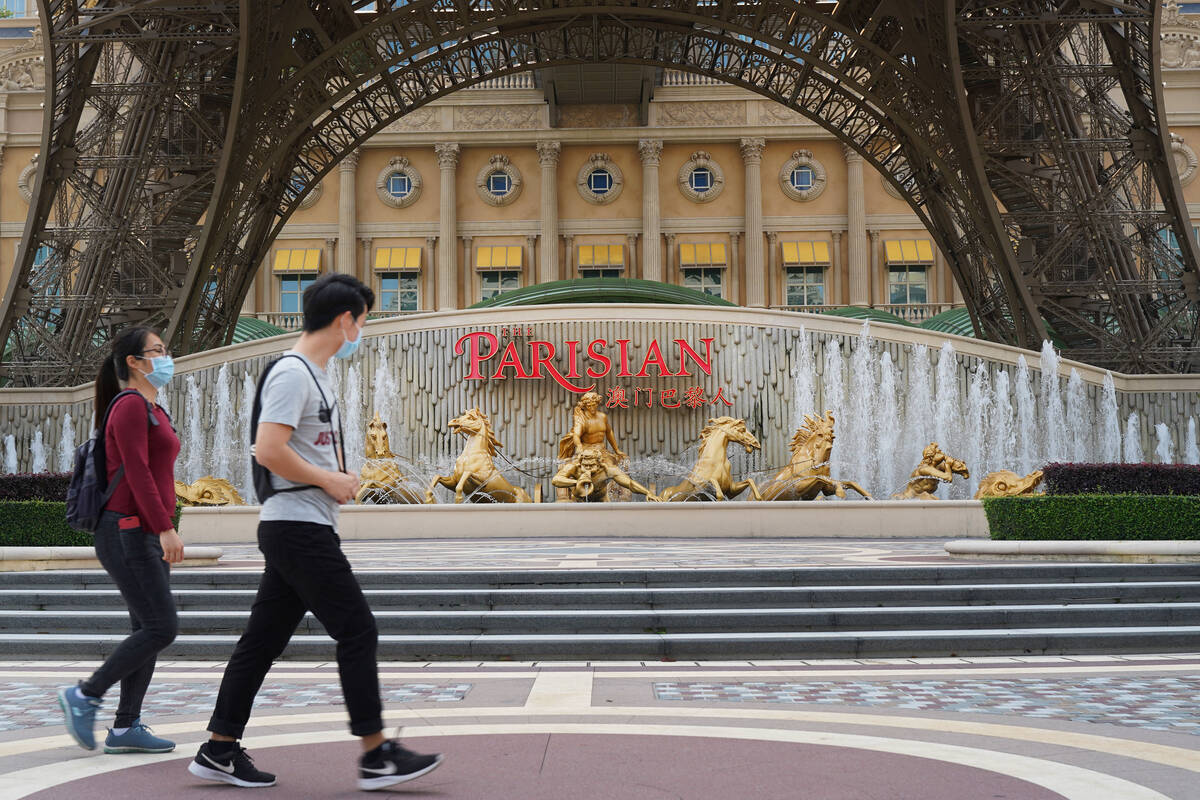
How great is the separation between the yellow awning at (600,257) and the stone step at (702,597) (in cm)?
4228

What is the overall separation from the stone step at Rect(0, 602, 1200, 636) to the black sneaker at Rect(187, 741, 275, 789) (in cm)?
468

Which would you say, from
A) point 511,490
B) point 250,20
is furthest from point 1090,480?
point 250,20

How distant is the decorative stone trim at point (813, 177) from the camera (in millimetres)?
53000

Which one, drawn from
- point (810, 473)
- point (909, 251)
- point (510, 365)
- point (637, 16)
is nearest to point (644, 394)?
point (510, 365)

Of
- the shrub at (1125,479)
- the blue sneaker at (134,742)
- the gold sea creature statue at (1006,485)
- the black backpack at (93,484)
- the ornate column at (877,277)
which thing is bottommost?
the blue sneaker at (134,742)

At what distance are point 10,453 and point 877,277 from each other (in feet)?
110

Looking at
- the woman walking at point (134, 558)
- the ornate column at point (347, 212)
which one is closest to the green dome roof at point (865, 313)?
the ornate column at point (347, 212)

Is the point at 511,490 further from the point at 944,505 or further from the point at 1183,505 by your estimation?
the point at 1183,505

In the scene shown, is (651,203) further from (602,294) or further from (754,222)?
(602,294)

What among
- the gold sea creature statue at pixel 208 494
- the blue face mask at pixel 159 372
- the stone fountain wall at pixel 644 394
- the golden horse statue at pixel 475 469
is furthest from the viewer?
the stone fountain wall at pixel 644 394

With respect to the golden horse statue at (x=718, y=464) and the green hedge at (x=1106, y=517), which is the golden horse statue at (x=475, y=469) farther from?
the green hedge at (x=1106, y=517)

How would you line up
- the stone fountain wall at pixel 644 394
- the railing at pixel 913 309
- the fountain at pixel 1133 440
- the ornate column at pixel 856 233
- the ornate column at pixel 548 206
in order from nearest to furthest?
the stone fountain wall at pixel 644 394
the fountain at pixel 1133 440
the railing at pixel 913 309
the ornate column at pixel 856 233
the ornate column at pixel 548 206

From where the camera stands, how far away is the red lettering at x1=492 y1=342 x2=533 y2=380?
30.8 meters

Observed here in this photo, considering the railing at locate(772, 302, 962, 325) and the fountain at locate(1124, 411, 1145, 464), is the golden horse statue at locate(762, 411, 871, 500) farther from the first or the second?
the railing at locate(772, 302, 962, 325)
